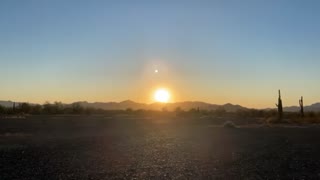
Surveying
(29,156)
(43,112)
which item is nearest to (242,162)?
(29,156)

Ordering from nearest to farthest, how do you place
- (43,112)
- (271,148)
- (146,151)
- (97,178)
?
(97,178) → (146,151) → (271,148) → (43,112)

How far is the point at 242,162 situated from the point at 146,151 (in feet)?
19.3

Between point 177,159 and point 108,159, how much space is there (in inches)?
118

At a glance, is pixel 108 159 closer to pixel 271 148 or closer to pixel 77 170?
pixel 77 170

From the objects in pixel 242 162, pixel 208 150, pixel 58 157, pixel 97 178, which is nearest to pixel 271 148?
pixel 208 150

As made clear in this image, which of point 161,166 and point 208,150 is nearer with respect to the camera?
point 161,166

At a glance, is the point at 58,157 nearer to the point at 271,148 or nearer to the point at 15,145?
the point at 15,145

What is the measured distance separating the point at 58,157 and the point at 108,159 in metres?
2.17

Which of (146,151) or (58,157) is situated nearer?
(58,157)

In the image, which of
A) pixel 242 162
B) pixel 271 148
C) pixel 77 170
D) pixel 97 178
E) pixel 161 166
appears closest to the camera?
pixel 97 178

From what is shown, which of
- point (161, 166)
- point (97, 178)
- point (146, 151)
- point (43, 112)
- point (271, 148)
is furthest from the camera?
point (43, 112)

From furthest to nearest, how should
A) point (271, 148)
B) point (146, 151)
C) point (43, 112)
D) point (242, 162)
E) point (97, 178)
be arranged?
1. point (43, 112)
2. point (271, 148)
3. point (146, 151)
4. point (242, 162)
5. point (97, 178)

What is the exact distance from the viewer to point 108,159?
22.7m

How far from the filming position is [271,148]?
2903cm
